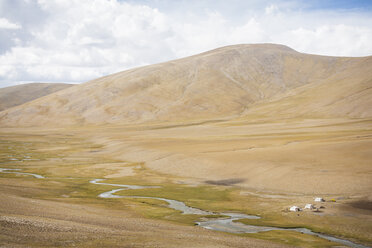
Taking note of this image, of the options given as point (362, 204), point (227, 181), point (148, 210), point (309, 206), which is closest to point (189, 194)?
point (148, 210)

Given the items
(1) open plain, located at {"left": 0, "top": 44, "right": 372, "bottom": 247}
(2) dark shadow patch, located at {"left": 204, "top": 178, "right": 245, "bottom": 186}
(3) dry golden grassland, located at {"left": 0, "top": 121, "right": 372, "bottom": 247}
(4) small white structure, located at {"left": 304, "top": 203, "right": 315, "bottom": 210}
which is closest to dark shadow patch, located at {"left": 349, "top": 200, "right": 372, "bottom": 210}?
(1) open plain, located at {"left": 0, "top": 44, "right": 372, "bottom": 247}

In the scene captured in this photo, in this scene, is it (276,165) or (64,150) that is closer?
(276,165)

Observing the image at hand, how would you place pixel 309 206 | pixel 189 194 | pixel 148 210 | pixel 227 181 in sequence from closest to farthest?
1. pixel 309 206
2. pixel 148 210
3. pixel 189 194
4. pixel 227 181

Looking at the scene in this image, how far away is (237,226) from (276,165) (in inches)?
1187

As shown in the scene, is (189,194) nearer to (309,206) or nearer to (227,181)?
(227,181)

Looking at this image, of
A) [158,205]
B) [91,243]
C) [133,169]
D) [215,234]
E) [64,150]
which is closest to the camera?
[91,243]

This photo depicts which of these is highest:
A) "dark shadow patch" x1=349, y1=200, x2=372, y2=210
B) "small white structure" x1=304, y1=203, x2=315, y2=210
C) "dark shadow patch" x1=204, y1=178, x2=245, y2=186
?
"small white structure" x1=304, y1=203, x2=315, y2=210

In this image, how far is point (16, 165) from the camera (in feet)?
288

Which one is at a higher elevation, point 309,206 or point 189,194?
point 309,206

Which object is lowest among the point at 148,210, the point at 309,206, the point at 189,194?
the point at 189,194

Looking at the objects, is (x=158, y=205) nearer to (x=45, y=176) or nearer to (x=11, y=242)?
(x=11, y=242)

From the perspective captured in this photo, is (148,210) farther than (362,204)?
Yes

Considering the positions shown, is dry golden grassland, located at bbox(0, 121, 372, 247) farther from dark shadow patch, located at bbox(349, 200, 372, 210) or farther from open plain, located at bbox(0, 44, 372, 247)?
dark shadow patch, located at bbox(349, 200, 372, 210)

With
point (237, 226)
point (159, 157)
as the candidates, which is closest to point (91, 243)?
point (237, 226)
